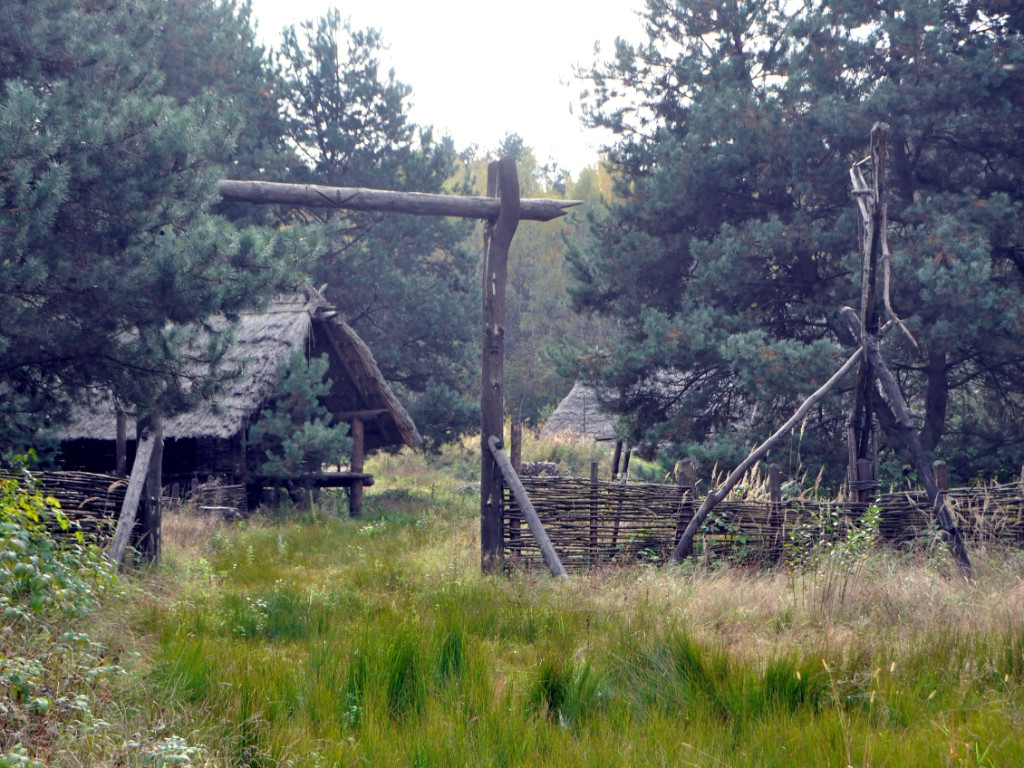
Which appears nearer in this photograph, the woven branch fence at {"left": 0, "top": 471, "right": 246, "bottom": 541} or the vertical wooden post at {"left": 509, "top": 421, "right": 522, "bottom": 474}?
the woven branch fence at {"left": 0, "top": 471, "right": 246, "bottom": 541}

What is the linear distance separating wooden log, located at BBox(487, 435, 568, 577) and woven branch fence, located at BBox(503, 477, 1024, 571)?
0.81 ft

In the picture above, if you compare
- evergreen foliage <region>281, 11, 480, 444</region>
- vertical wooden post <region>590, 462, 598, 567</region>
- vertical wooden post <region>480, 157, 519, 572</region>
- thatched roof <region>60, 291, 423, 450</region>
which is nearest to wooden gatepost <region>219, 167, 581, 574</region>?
vertical wooden post <region>480, 157, 519, 572</region>

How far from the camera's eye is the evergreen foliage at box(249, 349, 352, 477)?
12.7 m

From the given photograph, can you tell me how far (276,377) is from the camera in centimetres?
1266

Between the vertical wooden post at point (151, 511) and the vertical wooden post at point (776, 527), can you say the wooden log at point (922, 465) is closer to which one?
the vertical wooden post at point (776, 527)

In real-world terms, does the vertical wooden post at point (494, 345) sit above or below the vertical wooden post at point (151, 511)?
above

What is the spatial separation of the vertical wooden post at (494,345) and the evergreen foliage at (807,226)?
3.82 metres

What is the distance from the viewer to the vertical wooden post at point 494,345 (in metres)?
7.83

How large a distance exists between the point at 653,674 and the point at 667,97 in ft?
38.6

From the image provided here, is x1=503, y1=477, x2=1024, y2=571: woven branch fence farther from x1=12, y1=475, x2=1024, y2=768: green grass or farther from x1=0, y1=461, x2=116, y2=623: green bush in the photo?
x1=0, y1=461, x2=116, y2=623: green bush

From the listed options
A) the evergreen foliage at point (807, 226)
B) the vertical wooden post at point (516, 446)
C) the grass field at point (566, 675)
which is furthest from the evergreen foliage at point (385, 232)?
the grass field at point (566, 675)

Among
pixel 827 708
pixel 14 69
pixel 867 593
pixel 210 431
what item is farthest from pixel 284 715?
pixel 210 431

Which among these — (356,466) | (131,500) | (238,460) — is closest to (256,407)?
(238,460)

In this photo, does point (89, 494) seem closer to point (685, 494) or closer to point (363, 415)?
point (685, 494)
